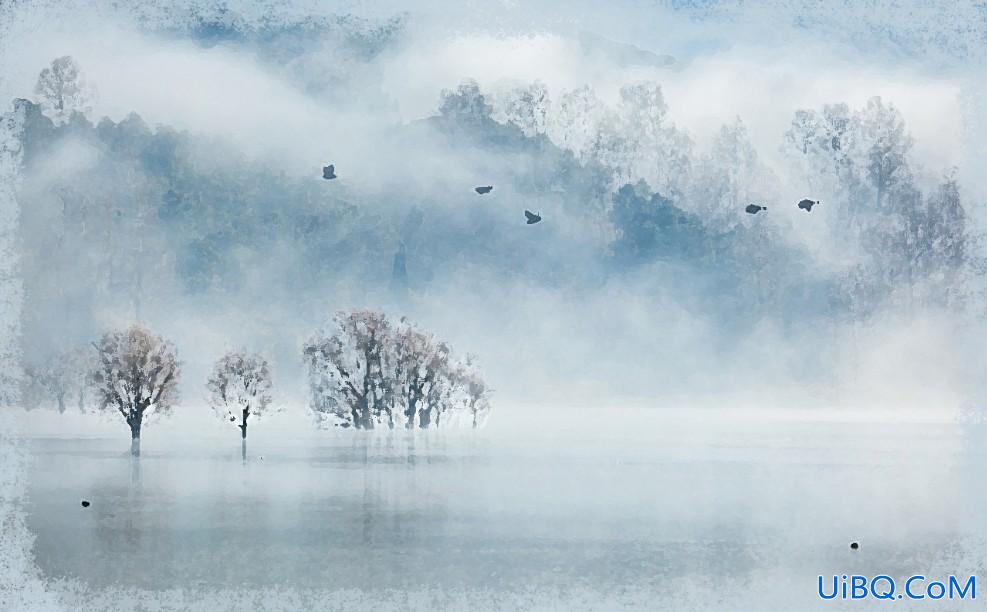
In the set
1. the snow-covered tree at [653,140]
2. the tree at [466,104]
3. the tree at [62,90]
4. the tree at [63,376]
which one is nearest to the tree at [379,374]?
the tree at [63,376]

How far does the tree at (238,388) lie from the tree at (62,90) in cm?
962

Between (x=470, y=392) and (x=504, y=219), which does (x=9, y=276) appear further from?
(x=504, y=219)

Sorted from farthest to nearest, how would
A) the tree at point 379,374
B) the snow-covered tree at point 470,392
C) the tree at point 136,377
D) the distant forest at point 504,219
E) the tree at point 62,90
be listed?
the distant forest at point 504,219, the snow-covered tree at point 470,392, the tree at point 379,374, the tree at point 136,377, the tree at point 62,90

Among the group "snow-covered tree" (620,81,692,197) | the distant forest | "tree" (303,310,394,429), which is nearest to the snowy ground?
"tree" (303,310,394,429)

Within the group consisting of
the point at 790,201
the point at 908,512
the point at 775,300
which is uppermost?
the point at 790,201

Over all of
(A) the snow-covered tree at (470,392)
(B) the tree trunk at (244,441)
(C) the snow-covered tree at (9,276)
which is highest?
(C) the snow-covered tree at (9,276)

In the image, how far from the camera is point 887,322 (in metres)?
60.4

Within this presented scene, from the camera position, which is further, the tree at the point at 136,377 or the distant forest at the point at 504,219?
the distant forest at the point at 504,219

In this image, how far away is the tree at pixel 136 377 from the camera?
31.5m

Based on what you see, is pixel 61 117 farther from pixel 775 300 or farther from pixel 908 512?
pixel 775 300

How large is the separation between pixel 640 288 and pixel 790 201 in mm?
12834

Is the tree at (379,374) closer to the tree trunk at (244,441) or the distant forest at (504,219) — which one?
the tree trunk at (244,441)

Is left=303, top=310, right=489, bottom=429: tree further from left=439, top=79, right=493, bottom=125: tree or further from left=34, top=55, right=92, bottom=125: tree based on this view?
left=34, top=55, right=92, bottom=125: tree

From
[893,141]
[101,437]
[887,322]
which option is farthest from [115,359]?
[887,322]
